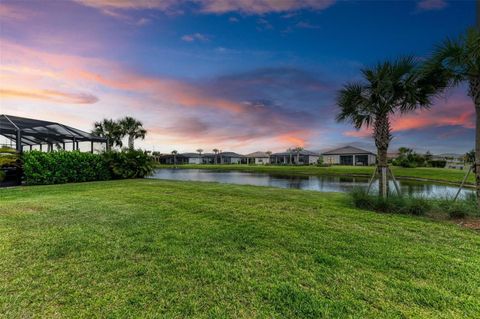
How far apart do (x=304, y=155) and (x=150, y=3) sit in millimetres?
57727

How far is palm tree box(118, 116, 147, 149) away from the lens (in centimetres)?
3888

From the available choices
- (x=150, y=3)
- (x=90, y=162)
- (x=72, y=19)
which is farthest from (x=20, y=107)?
(x=150, y=3)

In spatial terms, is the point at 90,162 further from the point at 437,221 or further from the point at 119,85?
the point at 437,221

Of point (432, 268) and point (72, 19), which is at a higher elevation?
point (72, 19)

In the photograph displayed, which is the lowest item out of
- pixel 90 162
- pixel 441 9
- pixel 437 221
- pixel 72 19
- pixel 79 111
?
pixel 437 221

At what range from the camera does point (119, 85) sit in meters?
13.2

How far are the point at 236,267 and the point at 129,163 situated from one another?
45.1 feet

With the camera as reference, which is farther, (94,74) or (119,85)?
(119,85)

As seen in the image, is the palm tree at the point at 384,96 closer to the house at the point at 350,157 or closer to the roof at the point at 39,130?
the roof at the point at 39,130

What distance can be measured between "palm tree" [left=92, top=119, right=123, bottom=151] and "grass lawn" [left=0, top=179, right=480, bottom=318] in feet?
124

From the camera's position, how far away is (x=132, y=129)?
39.6 metres

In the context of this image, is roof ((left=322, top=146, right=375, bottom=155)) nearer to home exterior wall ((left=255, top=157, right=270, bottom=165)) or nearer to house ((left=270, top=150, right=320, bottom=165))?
house ((left=270, top=150, right=320, bottom=165))

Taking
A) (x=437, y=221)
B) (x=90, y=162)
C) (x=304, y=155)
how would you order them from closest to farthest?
(x=437, y=221) < (x=90, y=162) < (x=304, y=155)

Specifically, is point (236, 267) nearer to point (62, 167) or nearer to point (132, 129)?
point (62, 167)
